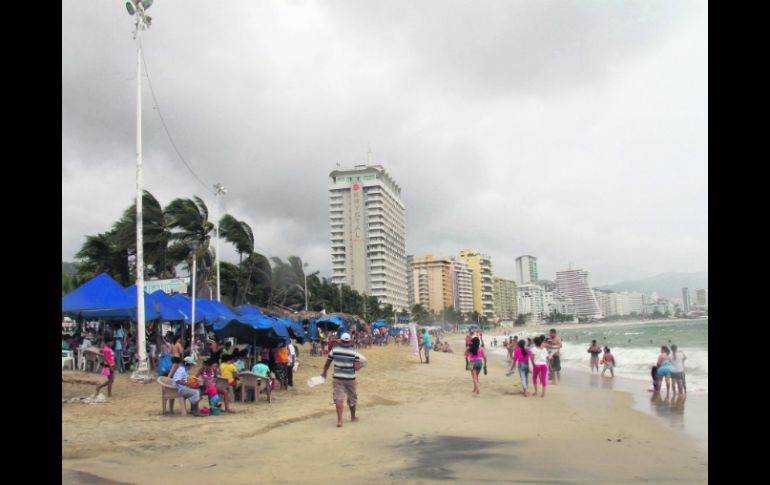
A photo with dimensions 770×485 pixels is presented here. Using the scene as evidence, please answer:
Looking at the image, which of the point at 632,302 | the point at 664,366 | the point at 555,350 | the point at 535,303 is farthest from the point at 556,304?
the point at 664,366

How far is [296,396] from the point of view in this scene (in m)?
12.0

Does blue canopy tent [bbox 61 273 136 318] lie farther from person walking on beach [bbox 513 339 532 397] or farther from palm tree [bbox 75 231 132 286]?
palm tree [bbox 75 231 132 286]

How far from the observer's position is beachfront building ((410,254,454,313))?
15638 cm

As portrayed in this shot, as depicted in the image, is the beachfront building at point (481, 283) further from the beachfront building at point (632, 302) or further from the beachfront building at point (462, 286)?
the beachfront building at point (632, 302)

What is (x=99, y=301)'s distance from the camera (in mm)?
14852

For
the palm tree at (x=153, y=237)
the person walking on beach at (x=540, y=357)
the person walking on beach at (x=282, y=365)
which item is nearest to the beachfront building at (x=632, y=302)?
the palm tree at (x=153, y=237)

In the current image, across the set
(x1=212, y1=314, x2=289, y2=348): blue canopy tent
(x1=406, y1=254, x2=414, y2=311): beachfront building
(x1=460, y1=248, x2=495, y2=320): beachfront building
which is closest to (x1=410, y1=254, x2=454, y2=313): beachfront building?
(x1=406, y1=254, x2=414, y2=311): beachfront building

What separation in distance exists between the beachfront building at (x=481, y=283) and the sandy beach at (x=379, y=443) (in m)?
167

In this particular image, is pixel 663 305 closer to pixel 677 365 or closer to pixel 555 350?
pixel 555 350

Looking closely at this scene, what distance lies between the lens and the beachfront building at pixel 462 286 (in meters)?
166
